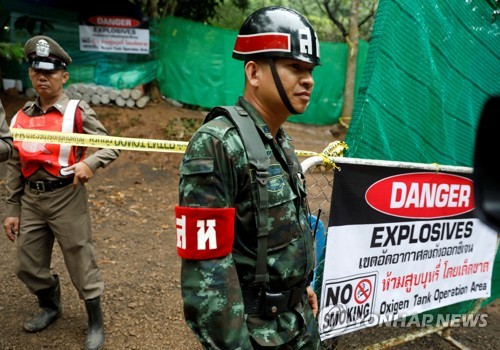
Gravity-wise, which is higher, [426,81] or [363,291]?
[426,81]

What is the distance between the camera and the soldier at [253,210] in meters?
1.37

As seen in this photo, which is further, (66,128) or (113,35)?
Answer: (113,35)

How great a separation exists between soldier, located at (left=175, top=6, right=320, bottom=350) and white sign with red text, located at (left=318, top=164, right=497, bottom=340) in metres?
0.55

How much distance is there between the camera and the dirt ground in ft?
10.1

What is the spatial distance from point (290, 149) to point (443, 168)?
129 cm

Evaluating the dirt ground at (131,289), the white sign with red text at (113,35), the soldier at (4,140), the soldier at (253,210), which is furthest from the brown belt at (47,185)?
the white sign with red text at (113,35)

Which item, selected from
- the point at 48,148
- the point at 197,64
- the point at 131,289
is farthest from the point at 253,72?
the point at 197,64

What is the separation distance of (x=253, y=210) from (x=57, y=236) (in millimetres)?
1913

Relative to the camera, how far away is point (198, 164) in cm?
137

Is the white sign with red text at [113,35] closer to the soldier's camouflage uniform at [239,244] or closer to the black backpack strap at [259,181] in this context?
the soldier's camouflage uniform at [239,244]

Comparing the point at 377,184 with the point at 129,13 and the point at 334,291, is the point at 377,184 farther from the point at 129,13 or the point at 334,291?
the point at 129,13

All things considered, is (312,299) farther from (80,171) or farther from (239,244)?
(80,171)

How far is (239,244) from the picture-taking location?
152cm

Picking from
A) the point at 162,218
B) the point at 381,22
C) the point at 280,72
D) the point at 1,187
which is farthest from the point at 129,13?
the point at 280,72
